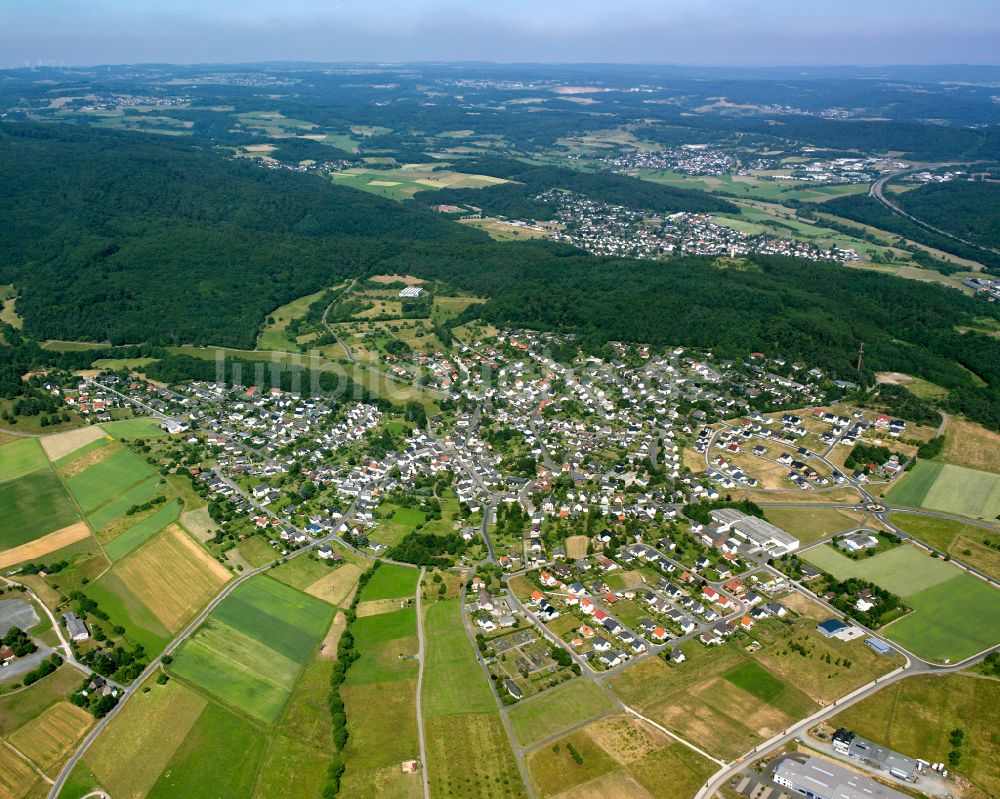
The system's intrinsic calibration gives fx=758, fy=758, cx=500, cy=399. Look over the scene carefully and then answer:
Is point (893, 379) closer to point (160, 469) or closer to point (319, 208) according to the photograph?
point (160, 469)

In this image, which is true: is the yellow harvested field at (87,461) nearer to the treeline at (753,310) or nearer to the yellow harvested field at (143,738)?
the yellow harvested field at (143,738)

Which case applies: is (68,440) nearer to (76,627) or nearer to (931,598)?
(76,627)

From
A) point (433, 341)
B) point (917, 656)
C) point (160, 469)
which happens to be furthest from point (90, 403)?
point (917, 656)

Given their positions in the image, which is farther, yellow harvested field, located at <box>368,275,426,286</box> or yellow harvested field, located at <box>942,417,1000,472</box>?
yellow harvested field, located at <box>368,275,426,286</box>

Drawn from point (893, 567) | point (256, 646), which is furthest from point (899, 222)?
point (256, 646)

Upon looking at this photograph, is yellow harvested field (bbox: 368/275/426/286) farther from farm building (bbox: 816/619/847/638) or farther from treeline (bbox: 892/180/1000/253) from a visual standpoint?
treeline (bbox: 892/180/1000/253)

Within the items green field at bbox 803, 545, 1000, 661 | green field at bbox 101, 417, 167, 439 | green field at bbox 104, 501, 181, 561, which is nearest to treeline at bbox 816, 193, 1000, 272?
green field at bbox 803, 545, 1000, 661
